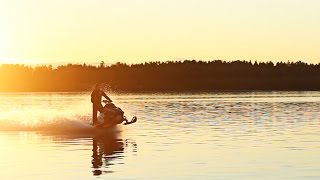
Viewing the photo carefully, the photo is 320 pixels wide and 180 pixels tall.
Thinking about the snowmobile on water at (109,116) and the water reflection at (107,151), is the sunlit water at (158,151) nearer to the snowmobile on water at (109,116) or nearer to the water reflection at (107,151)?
the water reflection at (107,151)

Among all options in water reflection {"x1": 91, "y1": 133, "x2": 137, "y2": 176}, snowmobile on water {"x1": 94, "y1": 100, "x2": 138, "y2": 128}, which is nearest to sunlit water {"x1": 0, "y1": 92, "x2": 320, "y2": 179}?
water reflection {"x1": 91, "y1": 133, "x2": 137, "y2": 176}

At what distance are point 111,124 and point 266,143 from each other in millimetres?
10281

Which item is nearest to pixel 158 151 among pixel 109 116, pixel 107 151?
pixel 107 151

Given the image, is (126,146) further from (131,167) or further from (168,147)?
(131,167)

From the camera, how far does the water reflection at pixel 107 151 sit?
79.9 feet

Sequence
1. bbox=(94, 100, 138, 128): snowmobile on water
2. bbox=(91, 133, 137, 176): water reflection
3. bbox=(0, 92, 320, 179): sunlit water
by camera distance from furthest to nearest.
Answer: bbox=(94, 100, 138, 128): snowmobile on water, bbox=(91, 133, 137, 176): water reflection, bbox=(0, 92, 320, 179): sunlit water

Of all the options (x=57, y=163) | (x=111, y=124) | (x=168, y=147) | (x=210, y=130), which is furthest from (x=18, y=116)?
(x=57, y=163)

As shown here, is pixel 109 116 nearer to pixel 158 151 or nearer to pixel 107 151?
pixel 107 151

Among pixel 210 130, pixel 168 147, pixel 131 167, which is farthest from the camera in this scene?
pixel 210 130

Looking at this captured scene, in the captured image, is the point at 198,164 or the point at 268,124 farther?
the point at 268,124

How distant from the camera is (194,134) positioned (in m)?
37.9

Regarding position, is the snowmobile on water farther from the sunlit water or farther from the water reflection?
the water reflection

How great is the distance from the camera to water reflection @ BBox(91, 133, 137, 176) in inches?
958

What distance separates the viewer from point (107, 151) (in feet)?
→ 97.7
